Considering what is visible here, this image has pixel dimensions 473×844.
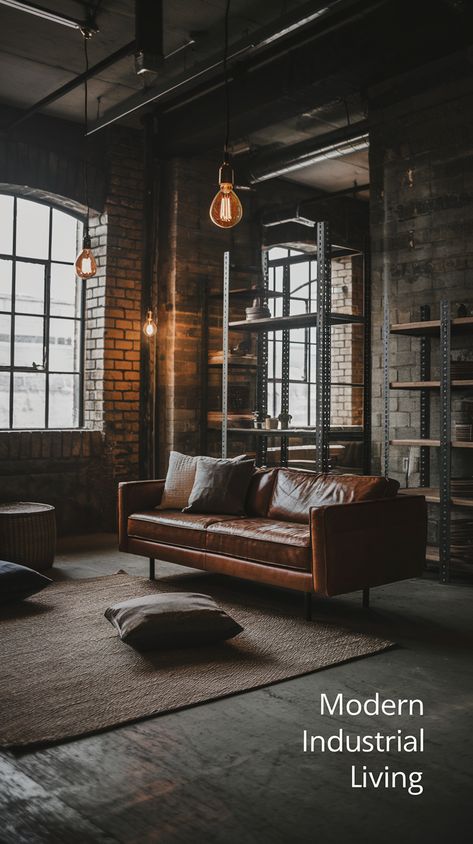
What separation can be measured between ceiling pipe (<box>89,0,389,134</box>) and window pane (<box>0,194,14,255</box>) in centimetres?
100

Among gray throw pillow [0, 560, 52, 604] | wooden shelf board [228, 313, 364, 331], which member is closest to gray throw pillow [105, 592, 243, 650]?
gray throw pillow [0, 560, 52, 604]

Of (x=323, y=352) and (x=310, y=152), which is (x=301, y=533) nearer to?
(x=323, y=352)

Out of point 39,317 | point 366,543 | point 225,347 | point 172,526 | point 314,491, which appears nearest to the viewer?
point 366,543

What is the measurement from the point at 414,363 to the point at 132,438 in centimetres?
284

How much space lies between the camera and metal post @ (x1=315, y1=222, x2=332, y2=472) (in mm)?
5820

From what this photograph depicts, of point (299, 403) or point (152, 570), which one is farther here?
point (299, 403)

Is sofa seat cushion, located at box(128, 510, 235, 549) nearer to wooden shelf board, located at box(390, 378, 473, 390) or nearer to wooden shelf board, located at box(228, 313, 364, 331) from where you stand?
wooden shelf board, located at box(390, 378, 473, 390)

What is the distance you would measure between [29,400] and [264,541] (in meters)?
3.41

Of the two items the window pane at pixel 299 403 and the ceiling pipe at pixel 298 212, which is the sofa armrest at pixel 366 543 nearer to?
the ceiling pipe at pixel 298 212

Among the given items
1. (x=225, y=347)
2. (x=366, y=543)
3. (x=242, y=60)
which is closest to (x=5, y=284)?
(x=225, y=347)

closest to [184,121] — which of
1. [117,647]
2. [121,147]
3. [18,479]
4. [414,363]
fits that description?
[121,147]

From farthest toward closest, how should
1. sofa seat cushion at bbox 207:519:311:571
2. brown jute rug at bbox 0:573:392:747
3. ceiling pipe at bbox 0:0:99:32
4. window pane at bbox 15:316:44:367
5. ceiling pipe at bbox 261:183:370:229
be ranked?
ceiling pipe at bbox 261:183:370:229
window pane at bbox 15:316:44:367
ceiling pipe at bbox 0:0:99:32
sofa seat cushion at bbox 207:519:311:571
brown jute rug at bbox 0:573:392:747

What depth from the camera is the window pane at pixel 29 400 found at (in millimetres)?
6973

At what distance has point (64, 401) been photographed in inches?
288
